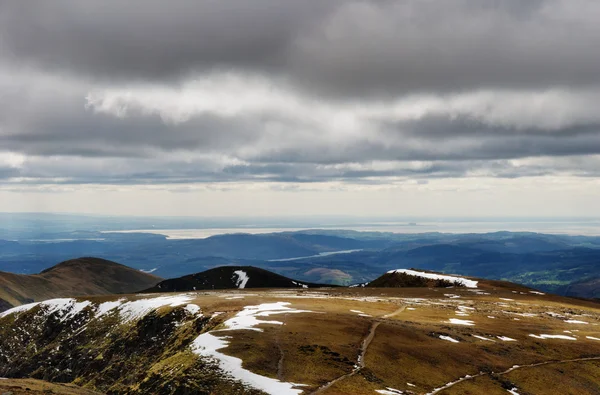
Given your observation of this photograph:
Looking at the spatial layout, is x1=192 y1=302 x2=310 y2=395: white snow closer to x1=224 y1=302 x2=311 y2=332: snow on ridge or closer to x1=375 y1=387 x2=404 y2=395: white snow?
x1=224 y1=302 x2=311 y2=332: snow on ridge

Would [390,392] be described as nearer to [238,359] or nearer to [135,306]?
[238,359]

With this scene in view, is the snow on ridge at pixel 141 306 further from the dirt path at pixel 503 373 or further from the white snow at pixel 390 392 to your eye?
the dirt path at pixel 503 373

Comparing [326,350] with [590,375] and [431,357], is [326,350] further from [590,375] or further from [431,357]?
[590,375]

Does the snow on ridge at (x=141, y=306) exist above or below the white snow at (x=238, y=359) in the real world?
below

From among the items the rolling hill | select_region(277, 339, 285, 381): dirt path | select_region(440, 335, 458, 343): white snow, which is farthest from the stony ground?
select_region(440, 335, 458, 343): white snow

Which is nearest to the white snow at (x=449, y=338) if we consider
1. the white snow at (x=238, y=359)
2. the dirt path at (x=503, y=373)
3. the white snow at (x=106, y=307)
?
the dirt path at (x=503, y=373)

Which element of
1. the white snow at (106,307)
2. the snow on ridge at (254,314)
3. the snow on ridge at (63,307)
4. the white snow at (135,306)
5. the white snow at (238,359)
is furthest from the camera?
the snow on ridge at (63,307)

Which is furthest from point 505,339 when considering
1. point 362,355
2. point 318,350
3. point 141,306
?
point 141,306

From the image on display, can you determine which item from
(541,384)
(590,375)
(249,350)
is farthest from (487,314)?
(249,350)
